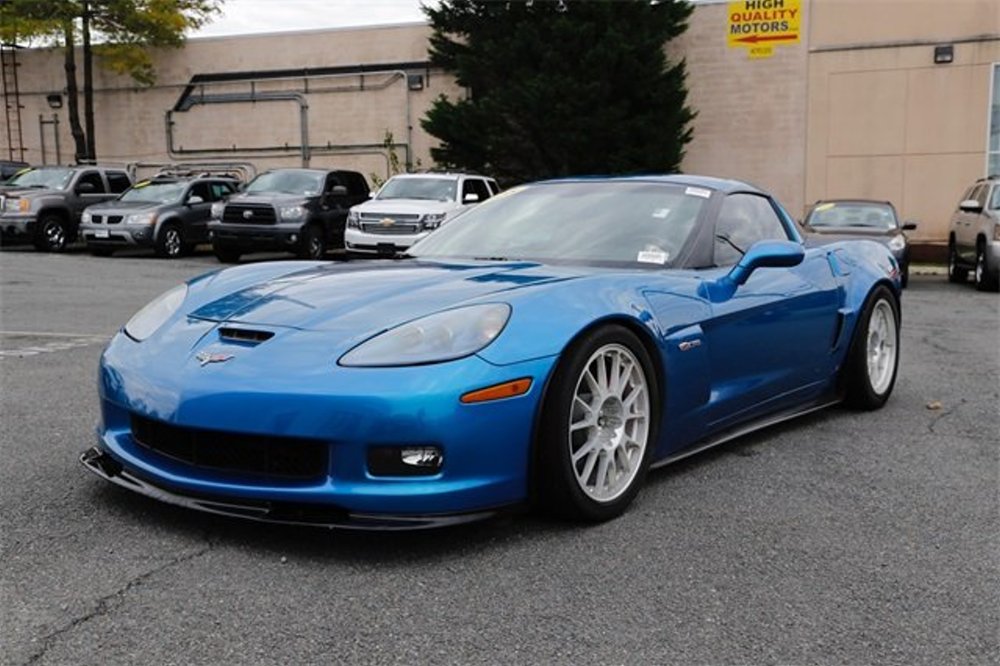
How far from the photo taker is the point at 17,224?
62.4 feet

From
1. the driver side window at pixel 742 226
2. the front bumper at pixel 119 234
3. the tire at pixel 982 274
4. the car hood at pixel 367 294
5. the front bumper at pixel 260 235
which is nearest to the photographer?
the car hood at pixel 367 294

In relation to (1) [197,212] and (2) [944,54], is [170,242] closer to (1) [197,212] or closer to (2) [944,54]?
(1) [197,212]

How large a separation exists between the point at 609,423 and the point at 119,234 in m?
16.4

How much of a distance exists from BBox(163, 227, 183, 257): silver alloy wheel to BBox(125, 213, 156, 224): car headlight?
0.34m

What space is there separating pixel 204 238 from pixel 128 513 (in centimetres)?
1676

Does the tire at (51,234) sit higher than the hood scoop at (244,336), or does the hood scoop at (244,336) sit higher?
the hood scoop at (244,336)

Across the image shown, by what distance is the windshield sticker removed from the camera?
4266mm

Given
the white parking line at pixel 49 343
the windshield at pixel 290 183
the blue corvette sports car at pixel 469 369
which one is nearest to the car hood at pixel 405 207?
the windshield at pixel 290 183

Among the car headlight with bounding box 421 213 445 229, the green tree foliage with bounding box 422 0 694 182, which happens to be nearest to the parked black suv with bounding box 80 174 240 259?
the car headlight with bounding box 421 213 445 229

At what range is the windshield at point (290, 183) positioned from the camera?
60.9ft

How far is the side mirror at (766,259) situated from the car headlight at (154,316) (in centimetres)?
231

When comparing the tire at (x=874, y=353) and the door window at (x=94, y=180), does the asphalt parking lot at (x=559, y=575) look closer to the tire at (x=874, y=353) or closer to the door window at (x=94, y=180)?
the tire at (x=874, y=353)

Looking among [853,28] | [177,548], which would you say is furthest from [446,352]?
[853,28]

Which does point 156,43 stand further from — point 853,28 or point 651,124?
point 853,28
